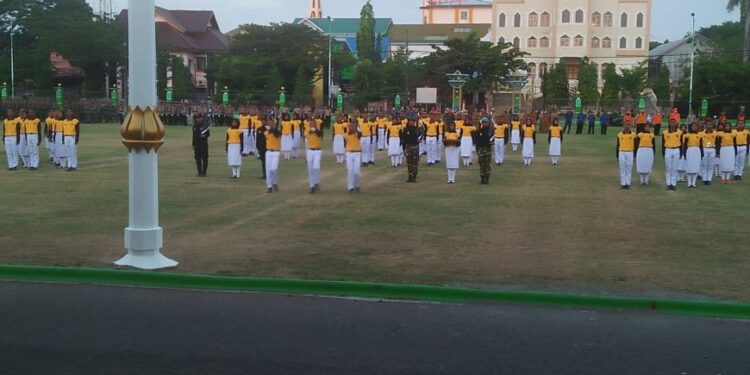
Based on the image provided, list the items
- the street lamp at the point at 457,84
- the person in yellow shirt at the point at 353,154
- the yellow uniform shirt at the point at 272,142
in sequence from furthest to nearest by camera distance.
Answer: the street lamp at the point at 457,84 → the yellow uniform shirt at the point at 272,142 → the person in yellow shirt at the point at 353,154

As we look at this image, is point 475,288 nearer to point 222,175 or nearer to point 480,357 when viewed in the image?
point 480,357

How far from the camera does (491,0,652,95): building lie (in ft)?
322

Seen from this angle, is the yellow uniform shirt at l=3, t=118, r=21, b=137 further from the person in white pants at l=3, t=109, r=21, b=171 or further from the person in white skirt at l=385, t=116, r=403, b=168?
the person in white skirt at l=385, t=116, r=403, b=168

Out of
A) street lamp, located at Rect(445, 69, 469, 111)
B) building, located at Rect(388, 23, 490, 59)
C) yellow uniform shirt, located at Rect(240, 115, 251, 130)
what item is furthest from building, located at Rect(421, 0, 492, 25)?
yellow uniform shirt, located at Rect(240, 115, 251, 130)

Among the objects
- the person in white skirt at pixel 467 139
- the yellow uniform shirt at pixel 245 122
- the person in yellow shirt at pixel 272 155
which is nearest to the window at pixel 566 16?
the yellow uniform shirt at pixel 245 122

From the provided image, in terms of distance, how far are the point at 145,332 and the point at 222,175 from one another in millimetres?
15859

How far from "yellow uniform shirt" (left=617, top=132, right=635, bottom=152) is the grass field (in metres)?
1.10

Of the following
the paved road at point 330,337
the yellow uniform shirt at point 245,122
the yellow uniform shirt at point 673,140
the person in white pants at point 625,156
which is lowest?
the paved road at point 330,337

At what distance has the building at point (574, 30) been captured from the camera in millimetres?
98188

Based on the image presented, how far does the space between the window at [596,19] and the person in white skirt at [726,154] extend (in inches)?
3155

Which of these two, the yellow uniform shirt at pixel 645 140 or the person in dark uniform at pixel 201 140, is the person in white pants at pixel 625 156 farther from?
the person in dark uniform at pixel 201 140

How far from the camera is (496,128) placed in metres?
28.8

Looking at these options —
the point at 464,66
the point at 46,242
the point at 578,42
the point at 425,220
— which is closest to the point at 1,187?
the point at 46,242

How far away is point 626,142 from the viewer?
69.4 ft
